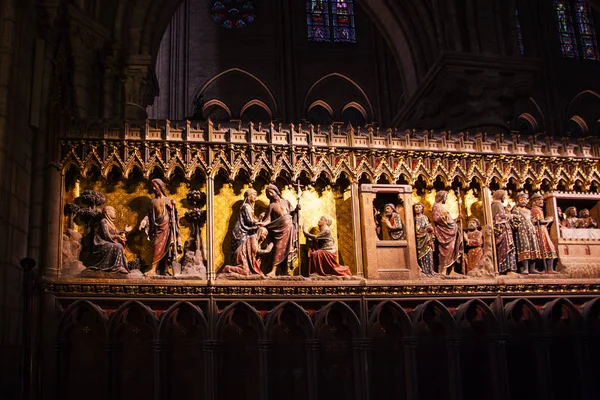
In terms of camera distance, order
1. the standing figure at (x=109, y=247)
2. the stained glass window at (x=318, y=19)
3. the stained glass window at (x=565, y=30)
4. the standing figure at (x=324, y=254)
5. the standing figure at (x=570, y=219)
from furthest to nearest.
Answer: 1. the stained glass window at (x=565, y=30)
2. the stained glass window at (x=318, y=19)
3. the standing figure at (x=570, y=219)
4. the standing figure at (x=324, y=254)
5. the standing figure at (x=109, y=247)

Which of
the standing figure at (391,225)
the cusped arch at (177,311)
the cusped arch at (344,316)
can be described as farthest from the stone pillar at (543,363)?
the cusped arch at (177,311)

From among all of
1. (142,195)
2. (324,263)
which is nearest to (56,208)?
(142,195)

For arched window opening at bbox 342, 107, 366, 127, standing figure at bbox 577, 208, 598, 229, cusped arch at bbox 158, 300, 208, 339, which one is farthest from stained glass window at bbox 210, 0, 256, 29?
cusped arch at bbox 158, 300, 208, 339

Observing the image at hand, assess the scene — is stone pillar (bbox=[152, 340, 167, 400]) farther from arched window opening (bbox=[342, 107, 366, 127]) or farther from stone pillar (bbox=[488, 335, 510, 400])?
arched window opening (bbox=[342, 107, 366, 127])

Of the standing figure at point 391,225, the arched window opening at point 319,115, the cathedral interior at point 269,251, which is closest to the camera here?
the cathedral interior at point 269,251

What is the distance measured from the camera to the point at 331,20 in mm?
27125

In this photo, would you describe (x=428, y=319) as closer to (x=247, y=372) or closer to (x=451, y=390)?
(x=451, y=390)

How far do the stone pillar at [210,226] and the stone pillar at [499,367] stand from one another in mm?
4568

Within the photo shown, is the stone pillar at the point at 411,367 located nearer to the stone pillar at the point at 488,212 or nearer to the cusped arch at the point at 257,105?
the stone pillar at the point at 488,212

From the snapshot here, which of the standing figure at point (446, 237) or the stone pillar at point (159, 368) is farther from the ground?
the standing figure at point (446, 237)

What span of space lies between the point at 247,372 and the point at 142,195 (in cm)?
311

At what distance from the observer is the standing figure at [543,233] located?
11852 millimetres

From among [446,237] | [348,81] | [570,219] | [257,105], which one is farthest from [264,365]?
[348,81]

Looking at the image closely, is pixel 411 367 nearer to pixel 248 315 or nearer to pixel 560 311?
pixel 248 315
